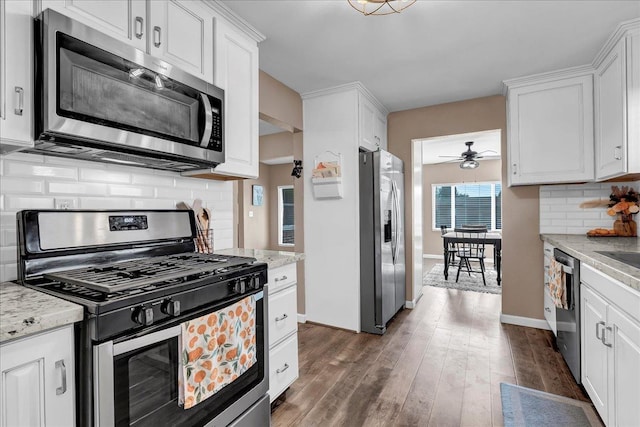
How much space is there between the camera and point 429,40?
7.76 ft

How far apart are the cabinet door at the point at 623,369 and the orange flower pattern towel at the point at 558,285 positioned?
0.72 m

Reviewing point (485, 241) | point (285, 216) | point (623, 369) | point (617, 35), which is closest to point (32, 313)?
point (623, 369)

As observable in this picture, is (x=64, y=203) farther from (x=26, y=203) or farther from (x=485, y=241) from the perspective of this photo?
(x=485, y=241)

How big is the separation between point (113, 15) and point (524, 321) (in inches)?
159

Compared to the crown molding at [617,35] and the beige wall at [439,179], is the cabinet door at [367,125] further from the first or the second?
the beige wall at [439,179]

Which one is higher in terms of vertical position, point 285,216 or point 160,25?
point 160,25

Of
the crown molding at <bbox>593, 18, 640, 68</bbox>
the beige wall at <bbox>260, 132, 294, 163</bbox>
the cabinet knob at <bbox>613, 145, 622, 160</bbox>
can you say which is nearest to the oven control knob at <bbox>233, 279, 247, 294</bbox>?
the cabinet knob at <bbox>613, 145, 622, 160</bbox>

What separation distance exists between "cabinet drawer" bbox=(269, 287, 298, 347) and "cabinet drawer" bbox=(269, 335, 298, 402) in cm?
6

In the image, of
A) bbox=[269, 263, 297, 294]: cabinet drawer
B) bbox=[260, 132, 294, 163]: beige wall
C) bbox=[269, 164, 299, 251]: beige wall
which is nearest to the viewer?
bbox=[269, 263, 297, 294]: cabinet drawer

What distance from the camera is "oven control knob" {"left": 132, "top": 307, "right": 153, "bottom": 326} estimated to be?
1.03 metres

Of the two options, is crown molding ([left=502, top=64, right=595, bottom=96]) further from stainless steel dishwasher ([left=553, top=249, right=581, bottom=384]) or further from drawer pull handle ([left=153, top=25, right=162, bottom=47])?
drawer pull handle ([left=153, top=25, right=162, bottom=47])

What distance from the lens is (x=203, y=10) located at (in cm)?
182

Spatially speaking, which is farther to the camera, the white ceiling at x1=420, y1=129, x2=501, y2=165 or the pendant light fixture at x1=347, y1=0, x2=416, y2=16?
the white ceiling at x1=420, y1=129, x2=501, y2=165

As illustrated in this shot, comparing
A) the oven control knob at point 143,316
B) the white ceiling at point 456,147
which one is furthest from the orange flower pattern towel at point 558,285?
the white ceiling at point 456,147
